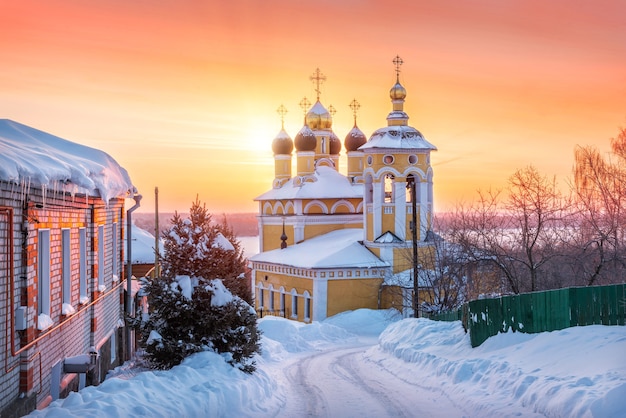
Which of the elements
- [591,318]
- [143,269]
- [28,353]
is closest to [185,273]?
[28,353]

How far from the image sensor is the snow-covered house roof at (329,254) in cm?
4294

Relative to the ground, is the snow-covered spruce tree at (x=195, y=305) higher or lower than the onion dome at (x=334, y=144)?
lower

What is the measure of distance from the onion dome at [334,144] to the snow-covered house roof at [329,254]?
31.3ft

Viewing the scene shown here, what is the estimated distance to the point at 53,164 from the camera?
424 inches

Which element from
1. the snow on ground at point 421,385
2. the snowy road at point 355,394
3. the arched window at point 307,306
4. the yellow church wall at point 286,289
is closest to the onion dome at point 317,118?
the yellow church wall at point 286,289

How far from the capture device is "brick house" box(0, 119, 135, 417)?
9984 millimetres

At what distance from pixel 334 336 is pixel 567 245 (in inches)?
446

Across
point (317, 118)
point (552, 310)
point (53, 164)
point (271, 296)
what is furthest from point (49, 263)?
point (317, 118)

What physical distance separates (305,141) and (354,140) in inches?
165

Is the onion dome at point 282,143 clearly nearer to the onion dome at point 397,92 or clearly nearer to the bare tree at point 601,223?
the onion dome at point 397,92

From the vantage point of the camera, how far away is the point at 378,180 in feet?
145

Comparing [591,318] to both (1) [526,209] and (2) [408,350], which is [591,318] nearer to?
(2) [408,350]

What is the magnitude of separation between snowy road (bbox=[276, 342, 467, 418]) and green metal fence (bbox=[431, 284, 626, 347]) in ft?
7.86

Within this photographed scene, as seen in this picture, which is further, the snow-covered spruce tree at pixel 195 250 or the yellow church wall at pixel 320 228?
the yellow church wall at pixel 320 228
